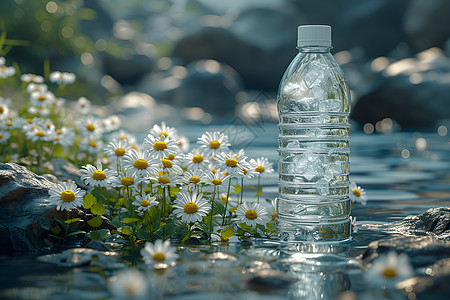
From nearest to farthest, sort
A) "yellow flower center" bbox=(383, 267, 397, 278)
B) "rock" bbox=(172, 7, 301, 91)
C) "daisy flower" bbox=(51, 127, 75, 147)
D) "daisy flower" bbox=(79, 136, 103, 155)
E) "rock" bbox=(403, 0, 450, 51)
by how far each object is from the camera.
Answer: "yellow flower center" bbox=(383, 267, 397, 278) < "daisy flower" bbox=(51, 127, 75, 147) < "daisy flower" bbox=(79, 136, 103, 155) < "rock" bbox=(403, 0, 450, 51) < "rock" bbox=(172, 7, 301, 91)

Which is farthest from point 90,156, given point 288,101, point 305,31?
point 305,31

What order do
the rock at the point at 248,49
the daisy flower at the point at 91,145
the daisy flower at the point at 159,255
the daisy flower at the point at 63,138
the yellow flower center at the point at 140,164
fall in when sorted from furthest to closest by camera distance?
the rock at the point at 248,49 → the daisy flower at the point at 91,145 → the daisy flower at the point at 63,138 → the yellow flower center at the point at 140,164 → the daisy flower at the point at 159,255

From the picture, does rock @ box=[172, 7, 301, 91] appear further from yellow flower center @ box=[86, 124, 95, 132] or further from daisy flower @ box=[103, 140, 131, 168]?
daisy flower @ box=[103, 140, 131, 168]

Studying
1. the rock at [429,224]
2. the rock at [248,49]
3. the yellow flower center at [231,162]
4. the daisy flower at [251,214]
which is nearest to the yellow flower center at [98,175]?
the yellow flower center at [231,162]

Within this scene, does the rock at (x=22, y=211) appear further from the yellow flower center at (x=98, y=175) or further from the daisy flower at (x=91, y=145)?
the daisy flower at (x=91, y=145)

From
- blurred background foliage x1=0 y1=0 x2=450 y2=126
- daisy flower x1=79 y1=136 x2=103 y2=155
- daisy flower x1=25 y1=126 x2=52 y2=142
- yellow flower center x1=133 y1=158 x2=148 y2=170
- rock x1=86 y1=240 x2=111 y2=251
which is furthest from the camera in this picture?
blurred background foliage x1=0 y1=0 x2=450 y2=126

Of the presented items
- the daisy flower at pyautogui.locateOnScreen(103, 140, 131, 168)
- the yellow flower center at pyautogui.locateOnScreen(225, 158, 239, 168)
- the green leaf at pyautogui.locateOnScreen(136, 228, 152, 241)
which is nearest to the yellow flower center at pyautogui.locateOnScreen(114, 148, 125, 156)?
the daisy flower at pyautogui.locateOnScreen(103, 140, 131, 168)

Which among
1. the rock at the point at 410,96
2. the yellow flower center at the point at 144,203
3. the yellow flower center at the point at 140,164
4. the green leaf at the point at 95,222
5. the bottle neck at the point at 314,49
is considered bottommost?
the green leaf at the point at 95,222

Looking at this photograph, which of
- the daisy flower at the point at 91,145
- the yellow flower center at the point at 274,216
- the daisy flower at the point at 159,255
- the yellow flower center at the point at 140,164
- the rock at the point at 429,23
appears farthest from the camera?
the rock at the point at 429,23
